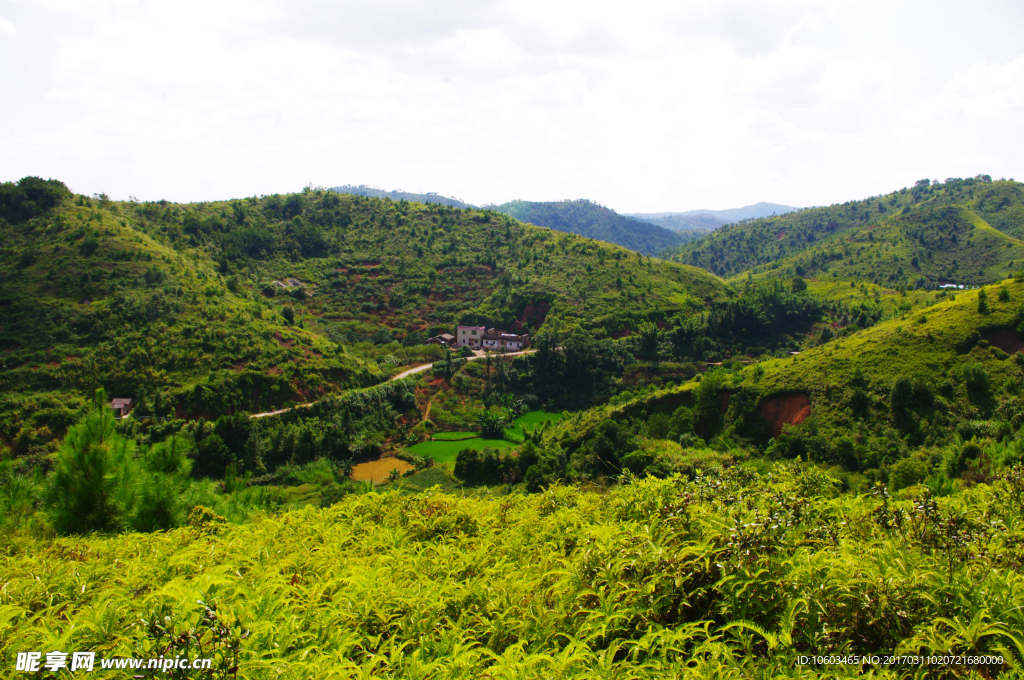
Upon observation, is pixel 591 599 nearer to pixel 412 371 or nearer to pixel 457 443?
pixel 457 443

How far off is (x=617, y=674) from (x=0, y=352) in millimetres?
51533

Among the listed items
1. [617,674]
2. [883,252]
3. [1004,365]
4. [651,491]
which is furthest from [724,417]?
[883,252]

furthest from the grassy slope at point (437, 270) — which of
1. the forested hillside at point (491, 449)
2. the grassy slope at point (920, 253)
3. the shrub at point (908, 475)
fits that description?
the grassy slope at point (920, 253)

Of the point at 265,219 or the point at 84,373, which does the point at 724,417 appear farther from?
the point at 265,219

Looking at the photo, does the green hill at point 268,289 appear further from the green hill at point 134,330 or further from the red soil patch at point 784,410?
the red soil patch at point 784,410

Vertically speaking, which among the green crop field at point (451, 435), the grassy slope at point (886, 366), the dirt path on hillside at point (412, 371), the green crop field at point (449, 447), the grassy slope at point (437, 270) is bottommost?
the green crop field at point (449, 447)

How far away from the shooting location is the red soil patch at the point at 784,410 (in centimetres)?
3278

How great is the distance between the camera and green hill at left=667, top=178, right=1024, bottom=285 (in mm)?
95250

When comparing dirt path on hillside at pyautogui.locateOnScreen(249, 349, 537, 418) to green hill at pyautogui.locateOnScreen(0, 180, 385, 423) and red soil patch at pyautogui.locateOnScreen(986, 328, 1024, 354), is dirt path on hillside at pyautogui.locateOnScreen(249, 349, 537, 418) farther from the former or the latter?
red soil patch at pyautogui.locateOnScreen(986, 328, 1024, 354)

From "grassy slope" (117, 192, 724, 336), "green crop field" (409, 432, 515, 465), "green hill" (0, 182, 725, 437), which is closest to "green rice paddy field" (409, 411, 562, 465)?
"green crop field" (409, 432, 515, 465)

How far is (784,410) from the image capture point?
33688mm

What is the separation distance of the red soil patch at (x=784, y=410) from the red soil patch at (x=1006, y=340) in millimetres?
12720

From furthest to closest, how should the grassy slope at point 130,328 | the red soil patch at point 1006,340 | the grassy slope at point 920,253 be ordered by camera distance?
the grassy slope at point 920,253, the grassy slope at point 130,328, the red soil patch at point 1006,340

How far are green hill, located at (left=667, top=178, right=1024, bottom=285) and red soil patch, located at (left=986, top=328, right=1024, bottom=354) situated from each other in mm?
67869
